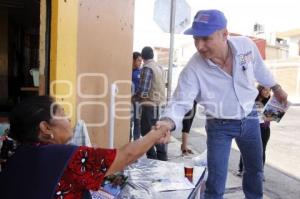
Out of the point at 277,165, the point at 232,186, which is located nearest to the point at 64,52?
the point at 232,186

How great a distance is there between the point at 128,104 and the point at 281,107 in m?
1.90

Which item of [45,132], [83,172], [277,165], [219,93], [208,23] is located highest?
[208,23]

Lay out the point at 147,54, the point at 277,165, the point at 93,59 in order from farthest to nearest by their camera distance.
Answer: the point at 277,165, the point at 147,54, the point at 93,59

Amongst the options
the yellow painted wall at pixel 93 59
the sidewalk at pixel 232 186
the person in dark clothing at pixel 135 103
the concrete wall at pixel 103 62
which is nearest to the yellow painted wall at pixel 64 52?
the yellow painted wall at pixel 93 59

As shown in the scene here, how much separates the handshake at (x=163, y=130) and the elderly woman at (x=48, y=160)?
1.58ft

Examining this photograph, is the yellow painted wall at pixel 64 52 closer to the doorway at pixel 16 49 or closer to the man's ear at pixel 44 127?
the man's ear at pixel 44 127

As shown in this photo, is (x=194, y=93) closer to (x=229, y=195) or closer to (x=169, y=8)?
(x=229, y=195)

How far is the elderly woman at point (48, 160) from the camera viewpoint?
1.71 meters

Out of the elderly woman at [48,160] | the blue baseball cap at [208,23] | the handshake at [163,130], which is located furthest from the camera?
the blue baseball cap at [208,23]

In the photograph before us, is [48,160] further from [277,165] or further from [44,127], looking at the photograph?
[277,165]

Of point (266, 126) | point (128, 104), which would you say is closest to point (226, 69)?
point (128, 104)

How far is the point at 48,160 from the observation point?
67.9 inches

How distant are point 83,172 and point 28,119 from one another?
0.36m

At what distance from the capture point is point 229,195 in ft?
15.6
